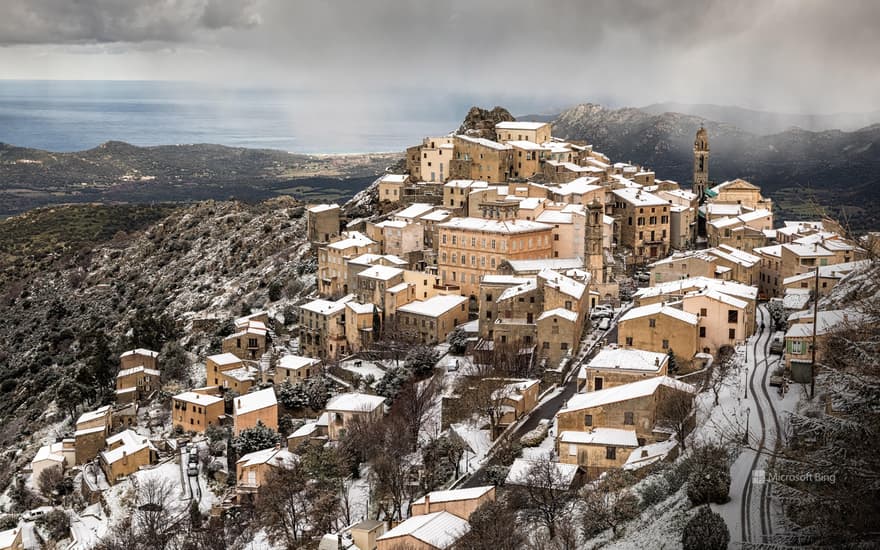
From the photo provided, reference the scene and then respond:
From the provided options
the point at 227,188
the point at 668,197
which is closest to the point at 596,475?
the point at 668,197

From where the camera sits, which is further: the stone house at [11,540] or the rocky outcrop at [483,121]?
the rocky outcrop at [483,121]

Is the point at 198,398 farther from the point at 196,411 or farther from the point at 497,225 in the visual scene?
the point at 497,225

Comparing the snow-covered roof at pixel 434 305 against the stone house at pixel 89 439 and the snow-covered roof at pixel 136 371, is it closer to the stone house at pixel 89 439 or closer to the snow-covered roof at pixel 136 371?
the stone house at pixel 89 439

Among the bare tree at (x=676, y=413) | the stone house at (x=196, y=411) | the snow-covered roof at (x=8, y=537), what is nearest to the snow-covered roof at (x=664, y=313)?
the bare tree at (x=676, y=413)

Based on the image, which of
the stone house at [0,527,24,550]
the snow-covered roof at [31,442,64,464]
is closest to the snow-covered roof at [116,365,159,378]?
the snow-covered roof at [31,442,64,464]

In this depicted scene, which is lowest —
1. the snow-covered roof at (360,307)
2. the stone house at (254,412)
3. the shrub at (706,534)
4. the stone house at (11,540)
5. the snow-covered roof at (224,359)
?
the stone house at (11,540)

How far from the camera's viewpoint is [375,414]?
3722 centimetres

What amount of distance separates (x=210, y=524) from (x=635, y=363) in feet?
53.2

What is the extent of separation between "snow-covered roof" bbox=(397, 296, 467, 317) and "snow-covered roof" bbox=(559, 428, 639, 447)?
606 inches

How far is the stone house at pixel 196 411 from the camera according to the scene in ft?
145

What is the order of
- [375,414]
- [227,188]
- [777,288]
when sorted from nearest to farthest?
1. [375,414]
2. [777,288]
3. [227,188]

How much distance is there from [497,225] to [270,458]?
17.2 m

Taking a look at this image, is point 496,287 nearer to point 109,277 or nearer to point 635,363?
point 635,363

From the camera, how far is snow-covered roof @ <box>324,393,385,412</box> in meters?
37.2
